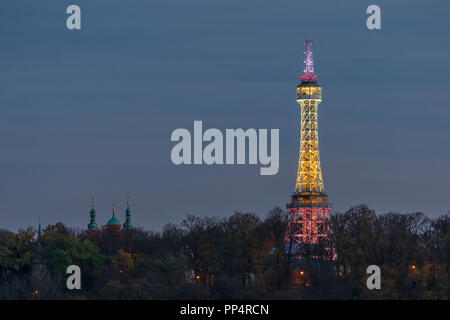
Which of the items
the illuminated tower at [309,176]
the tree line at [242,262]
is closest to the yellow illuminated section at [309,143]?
the illuminated tower at [309,176]

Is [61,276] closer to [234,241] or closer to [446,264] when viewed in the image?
[234,241]

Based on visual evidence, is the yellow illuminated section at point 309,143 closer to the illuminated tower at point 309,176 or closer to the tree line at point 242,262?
the illuminated tower at point 309,176

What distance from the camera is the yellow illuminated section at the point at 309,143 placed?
163875 millimetres

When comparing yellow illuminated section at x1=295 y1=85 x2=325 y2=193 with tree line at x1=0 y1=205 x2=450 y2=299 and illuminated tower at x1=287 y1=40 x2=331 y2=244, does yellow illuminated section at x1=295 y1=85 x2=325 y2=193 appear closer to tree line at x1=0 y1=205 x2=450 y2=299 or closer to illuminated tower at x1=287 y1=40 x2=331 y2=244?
illuminated tower at x1=287 y1=40 x2=331 y2=244

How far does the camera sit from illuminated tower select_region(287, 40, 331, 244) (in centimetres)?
15488

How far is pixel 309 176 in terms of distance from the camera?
164500 mm

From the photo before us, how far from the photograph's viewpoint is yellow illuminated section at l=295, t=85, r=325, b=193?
164 metres

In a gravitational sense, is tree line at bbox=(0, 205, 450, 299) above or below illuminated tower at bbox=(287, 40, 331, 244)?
below

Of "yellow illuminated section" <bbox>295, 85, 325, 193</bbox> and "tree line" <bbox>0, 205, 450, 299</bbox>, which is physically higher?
"yellow illuminated section" <bbox>295, 85, 325, 193</bbox>

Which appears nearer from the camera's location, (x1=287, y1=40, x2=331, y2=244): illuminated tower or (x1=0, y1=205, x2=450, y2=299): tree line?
(x1=0, y1=205, x2=450, y2=299): tree line

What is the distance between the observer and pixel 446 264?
119 metres

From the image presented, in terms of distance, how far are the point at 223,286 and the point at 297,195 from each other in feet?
163

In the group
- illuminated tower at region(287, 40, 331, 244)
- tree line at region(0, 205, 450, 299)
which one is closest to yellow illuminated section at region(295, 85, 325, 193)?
illuminated tower at region(287, 40, 331, 244)

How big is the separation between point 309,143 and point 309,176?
13.3ft
